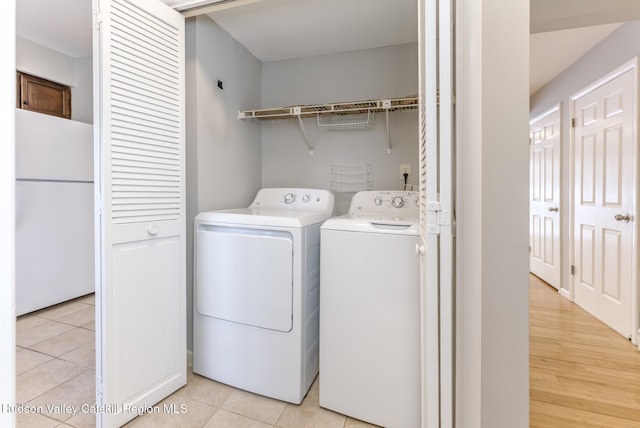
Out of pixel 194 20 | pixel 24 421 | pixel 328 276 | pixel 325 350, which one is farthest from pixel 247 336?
A: pixel 194 20

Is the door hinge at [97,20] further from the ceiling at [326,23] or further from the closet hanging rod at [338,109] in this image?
the closet hanging rod at [338,109]

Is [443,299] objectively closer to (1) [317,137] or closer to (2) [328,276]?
(2) [328,276]

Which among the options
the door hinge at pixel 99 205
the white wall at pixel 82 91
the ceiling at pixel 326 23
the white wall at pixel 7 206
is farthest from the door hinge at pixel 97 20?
the white wall at pixel 82 91

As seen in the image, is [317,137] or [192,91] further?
[317,137]

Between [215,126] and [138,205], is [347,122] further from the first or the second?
[138,205]

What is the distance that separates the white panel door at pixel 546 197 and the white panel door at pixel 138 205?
3.51 m

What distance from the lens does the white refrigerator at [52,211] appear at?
2.57 metres

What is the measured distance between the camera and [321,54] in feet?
8.02

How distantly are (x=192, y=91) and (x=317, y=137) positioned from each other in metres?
1.01

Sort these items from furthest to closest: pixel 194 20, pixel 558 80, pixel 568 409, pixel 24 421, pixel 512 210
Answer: pixel 558 80
pixel 194 20
pixel 568 409
pixel 24 421
pixel 512 210

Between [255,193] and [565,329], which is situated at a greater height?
[255,193]

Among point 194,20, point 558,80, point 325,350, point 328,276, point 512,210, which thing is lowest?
point 325,350

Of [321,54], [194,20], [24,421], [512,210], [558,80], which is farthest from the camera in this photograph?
[558,80]

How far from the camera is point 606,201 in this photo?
8.44 feet
